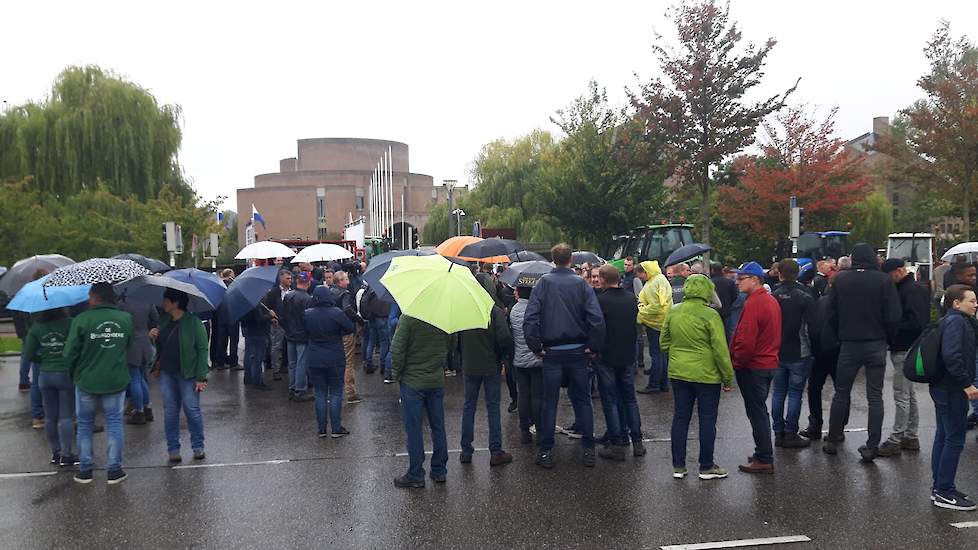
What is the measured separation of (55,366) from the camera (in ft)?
22.6

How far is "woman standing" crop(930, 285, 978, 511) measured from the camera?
5.54 meters

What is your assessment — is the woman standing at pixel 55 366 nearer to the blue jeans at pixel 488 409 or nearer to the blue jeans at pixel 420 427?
the blue jeans at pixel 420 427

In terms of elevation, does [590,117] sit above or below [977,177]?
above

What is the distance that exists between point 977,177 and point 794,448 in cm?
1955

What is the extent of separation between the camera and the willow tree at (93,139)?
29672mm

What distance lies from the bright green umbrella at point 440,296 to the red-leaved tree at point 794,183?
2037 centimetres

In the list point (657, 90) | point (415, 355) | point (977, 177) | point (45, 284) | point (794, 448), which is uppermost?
point (657, 90)

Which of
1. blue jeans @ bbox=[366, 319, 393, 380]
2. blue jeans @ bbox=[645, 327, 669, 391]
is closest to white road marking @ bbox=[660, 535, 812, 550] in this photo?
blue jeans @ bbox=[645, 327, 669, 391]

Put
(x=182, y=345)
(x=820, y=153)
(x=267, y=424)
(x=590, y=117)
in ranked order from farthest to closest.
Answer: (x=590, y=117) → (x=820, y=153) → (x=267, y=424) → (x=182, y=345)

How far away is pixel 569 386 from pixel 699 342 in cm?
128

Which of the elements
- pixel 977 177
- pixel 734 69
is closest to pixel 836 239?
pixel 977 177

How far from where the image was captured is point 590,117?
92.1 ft

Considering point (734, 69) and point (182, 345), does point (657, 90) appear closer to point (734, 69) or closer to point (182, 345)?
point (734, 69)

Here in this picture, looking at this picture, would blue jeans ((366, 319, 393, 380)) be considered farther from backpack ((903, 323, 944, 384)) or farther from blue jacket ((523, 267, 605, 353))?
backpack ((903, 323, 944, 384))
